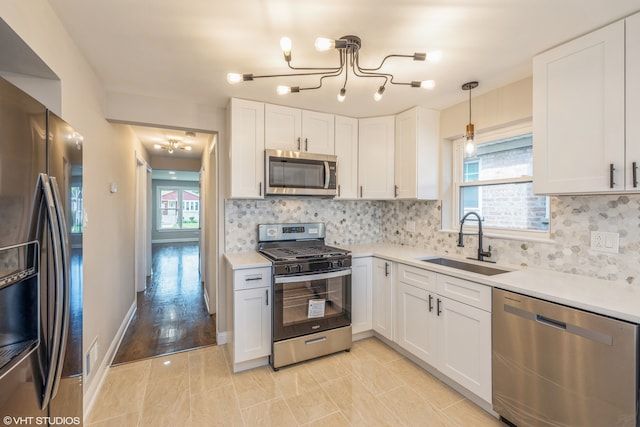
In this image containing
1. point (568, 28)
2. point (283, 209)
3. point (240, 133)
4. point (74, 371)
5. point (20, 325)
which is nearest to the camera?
point (20, 325)

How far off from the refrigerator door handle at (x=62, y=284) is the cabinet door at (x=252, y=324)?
1.21 meters

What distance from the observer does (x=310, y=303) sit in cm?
245

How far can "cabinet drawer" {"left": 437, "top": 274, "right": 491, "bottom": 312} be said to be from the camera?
5.96 feet

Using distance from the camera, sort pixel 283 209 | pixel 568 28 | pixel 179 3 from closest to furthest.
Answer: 1. pixel 179 3
2. pixel 568 28
3. pixel 283 209

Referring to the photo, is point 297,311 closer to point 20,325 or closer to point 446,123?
point 20,325

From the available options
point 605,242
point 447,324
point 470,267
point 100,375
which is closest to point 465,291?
point 447,324

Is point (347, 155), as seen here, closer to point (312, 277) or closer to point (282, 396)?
point (312, 277)

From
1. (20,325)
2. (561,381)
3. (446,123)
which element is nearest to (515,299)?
(561,381)

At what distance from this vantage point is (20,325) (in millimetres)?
919

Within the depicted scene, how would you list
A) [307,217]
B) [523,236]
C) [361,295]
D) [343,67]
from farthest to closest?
1. [307,217]
2. [361,295]
3. [523,236]
4. [343,67]

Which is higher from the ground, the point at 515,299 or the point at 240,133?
the point at 240,133

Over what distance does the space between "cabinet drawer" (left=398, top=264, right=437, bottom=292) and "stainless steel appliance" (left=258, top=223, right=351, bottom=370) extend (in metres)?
0.48

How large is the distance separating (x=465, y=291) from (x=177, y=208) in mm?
10543

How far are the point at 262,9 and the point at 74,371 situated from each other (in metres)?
1.95
